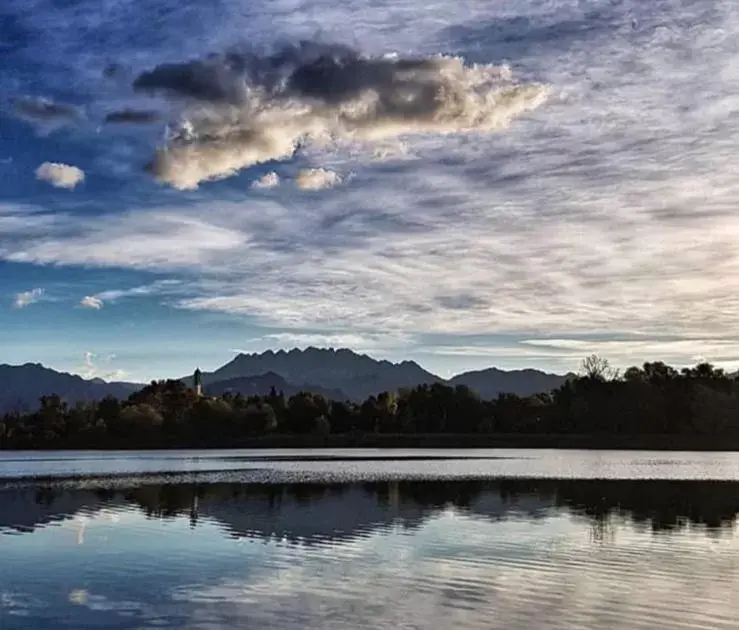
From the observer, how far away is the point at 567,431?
156500mm

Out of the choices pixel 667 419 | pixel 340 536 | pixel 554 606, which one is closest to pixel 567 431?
pixel 667 419

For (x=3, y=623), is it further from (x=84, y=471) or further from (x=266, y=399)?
(x=266, y=399)

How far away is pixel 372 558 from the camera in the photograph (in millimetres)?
28234

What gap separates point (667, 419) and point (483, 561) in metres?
132

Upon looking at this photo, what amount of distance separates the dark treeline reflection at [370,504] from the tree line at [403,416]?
310 ft

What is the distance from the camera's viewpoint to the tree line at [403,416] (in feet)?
A: 502

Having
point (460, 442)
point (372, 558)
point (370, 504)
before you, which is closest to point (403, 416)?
point (460, 442)

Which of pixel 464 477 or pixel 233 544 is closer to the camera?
pixel 233 544

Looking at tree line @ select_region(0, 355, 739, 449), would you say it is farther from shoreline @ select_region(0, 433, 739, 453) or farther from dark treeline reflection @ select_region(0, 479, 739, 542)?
dark treeline reflection @ select_region(0, 479, 739, 542)

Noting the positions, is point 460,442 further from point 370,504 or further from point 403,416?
point 370,504

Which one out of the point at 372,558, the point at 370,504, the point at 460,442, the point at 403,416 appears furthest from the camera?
the point at 403,416

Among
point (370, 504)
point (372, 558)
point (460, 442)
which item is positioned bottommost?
point (372, 558)

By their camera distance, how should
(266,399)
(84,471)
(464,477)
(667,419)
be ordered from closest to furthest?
(464,477) < (84,471) < (667,419) < (266,399)

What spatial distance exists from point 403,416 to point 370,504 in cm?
12685
